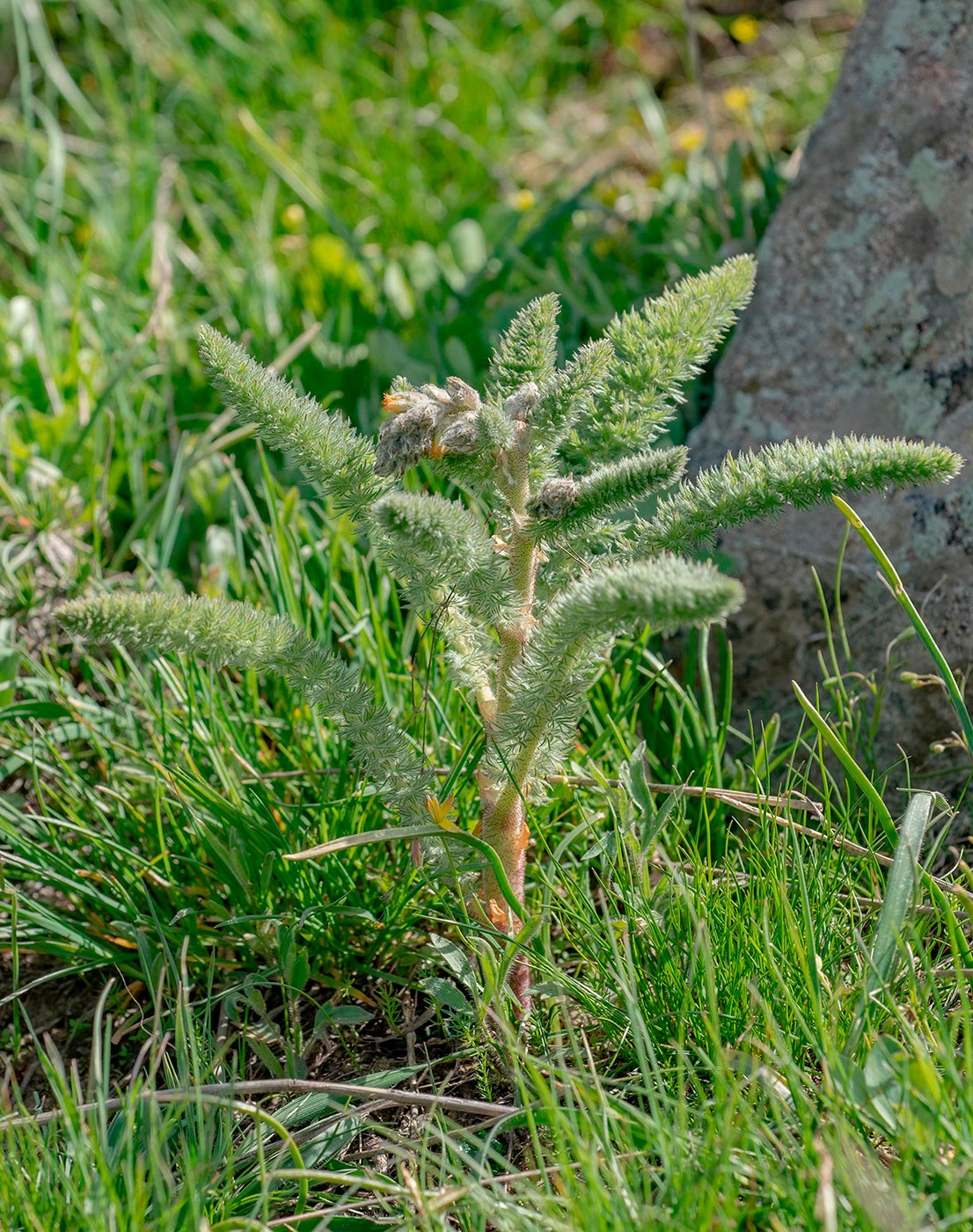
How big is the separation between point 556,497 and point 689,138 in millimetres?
3007

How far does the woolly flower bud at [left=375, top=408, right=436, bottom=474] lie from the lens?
4.15 ft

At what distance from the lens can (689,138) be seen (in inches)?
150

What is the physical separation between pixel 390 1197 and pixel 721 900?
0.54 m

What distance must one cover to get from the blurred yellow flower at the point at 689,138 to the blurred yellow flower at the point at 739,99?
0.41 feet

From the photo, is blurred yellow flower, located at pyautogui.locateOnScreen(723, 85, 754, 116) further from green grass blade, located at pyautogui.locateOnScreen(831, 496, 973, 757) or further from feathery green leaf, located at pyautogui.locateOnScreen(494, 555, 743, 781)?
feathery green leaf, located at pyautogui.locateOnScreen(494, 555, 743, 781)

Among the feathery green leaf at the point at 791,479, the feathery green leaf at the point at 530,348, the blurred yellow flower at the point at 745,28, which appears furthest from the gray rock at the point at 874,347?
the blurred yellow flower at the point at 745,28

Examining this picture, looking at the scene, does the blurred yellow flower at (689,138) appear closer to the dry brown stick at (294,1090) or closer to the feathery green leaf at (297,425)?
the feathery green leaf at (297,425)

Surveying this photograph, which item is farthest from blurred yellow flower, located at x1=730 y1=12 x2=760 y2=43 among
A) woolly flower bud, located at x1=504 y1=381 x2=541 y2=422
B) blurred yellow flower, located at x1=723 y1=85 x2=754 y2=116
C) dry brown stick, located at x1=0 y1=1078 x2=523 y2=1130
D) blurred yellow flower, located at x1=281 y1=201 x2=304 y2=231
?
dry brown stick, located at x1=0 y1=1078 x2=523 y2=1130

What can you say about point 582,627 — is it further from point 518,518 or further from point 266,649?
point 266,649

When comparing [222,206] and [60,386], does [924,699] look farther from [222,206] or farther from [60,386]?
[222,206]

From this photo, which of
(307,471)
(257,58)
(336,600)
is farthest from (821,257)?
(257,58)

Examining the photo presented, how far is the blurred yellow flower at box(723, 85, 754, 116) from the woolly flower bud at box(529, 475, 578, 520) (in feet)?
9.43

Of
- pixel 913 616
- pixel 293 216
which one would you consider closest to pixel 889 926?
pixel 913 616

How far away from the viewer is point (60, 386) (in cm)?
279
